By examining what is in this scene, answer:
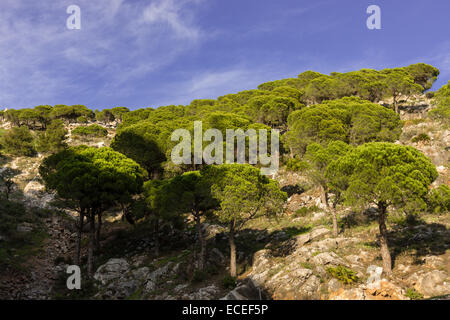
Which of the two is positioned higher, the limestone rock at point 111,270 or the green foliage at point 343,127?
the green foliage at point 343,127

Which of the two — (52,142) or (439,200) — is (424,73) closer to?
(439,200)

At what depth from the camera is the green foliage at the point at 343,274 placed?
14844 mm

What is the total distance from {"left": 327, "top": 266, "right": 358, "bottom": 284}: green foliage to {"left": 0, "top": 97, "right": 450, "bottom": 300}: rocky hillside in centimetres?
5

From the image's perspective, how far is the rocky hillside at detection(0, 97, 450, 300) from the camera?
1510 cm

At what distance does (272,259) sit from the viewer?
66.8 feet

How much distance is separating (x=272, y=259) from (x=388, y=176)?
1016cm

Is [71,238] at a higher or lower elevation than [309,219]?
lower

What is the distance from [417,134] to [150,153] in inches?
1495

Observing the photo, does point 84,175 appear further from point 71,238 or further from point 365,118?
point 365,118

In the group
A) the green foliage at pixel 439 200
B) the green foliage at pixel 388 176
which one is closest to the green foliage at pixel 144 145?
the green foliage at pixel 388 176

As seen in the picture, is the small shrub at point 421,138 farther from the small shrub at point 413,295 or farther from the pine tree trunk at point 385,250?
the small shrub at point 413,295

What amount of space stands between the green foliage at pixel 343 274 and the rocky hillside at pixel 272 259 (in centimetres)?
5

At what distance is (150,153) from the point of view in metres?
41.0
